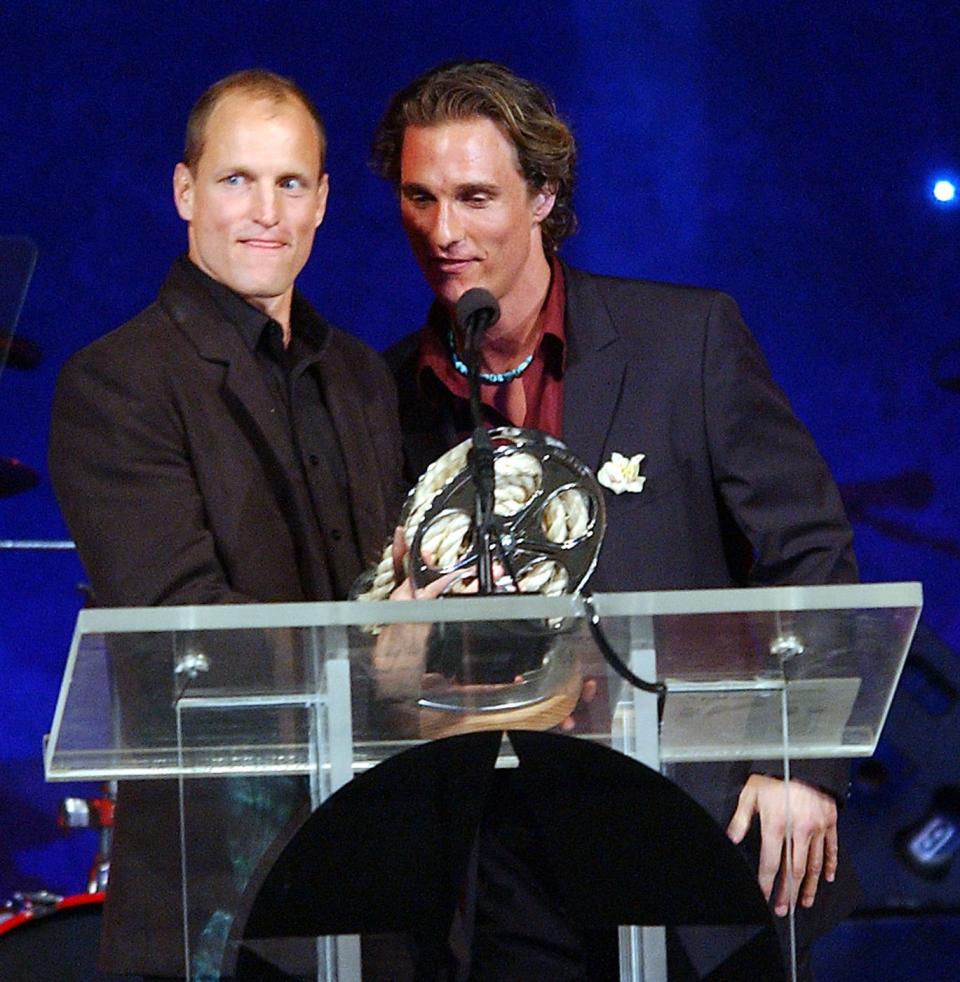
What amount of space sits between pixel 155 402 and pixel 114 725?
67 cm

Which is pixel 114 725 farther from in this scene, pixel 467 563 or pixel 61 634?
pixel 61 634

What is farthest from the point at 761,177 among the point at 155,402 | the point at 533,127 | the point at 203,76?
the point at 155,402

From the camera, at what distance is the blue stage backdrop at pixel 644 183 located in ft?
12.7

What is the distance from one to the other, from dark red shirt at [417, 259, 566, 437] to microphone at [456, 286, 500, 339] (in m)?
0.82

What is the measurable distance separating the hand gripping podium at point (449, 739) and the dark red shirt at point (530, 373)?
108cm

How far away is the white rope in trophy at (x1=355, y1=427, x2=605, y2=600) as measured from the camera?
167 centimetres

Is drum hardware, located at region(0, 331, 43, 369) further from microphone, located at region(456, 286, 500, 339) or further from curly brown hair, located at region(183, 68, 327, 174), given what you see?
microphone, located at region(456, 286, 500, 339)

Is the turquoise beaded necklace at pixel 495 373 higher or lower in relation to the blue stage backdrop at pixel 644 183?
lower

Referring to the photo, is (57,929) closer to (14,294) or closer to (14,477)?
(14,477)

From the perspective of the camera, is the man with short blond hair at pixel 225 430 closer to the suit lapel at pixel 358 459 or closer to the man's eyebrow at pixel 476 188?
the suit lapel at pixel 358 459

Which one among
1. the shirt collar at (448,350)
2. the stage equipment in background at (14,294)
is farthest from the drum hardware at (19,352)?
the shirt collar at (448,350)

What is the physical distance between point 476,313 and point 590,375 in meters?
0.85

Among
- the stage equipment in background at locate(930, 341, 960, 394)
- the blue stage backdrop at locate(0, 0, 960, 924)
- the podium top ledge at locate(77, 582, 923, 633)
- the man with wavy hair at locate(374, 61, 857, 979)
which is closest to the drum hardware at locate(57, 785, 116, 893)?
the blue stage backdrop at locate(0, 0, 960, 924)

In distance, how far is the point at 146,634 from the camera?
1.40 meters
